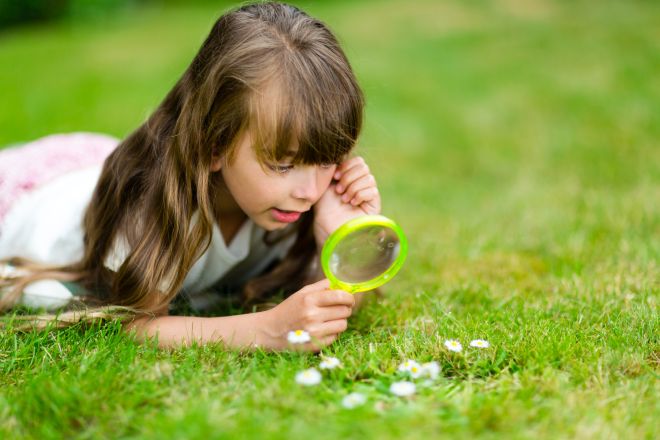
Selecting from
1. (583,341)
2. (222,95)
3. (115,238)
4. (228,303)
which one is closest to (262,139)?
(222,95)

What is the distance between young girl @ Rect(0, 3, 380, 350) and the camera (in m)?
2.39

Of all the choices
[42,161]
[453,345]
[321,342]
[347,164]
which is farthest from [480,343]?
[42,161]

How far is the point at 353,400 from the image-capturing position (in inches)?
76.2

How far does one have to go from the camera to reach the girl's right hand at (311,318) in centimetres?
236

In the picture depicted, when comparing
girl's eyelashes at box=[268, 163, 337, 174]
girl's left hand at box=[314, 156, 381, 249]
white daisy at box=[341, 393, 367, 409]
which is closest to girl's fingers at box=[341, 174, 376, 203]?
girl's left hand at box=[314, 156, 381, 249]

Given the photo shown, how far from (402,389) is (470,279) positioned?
53.1 inches

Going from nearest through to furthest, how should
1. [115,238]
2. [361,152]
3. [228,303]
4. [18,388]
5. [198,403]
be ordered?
[198,403], [18,388], [115,238], [361,152], [228,303]

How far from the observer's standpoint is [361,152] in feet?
9.55

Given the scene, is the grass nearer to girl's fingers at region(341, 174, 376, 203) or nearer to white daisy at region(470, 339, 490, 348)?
white daisy at region(470, 339, 490, 348)

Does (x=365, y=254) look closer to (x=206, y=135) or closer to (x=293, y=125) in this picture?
(x=293, y=125)

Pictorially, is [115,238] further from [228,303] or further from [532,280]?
[532,280]

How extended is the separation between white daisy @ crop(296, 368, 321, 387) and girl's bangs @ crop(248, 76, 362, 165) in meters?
0.73

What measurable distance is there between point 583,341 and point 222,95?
1.50 meters

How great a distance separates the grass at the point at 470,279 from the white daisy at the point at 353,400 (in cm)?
4
